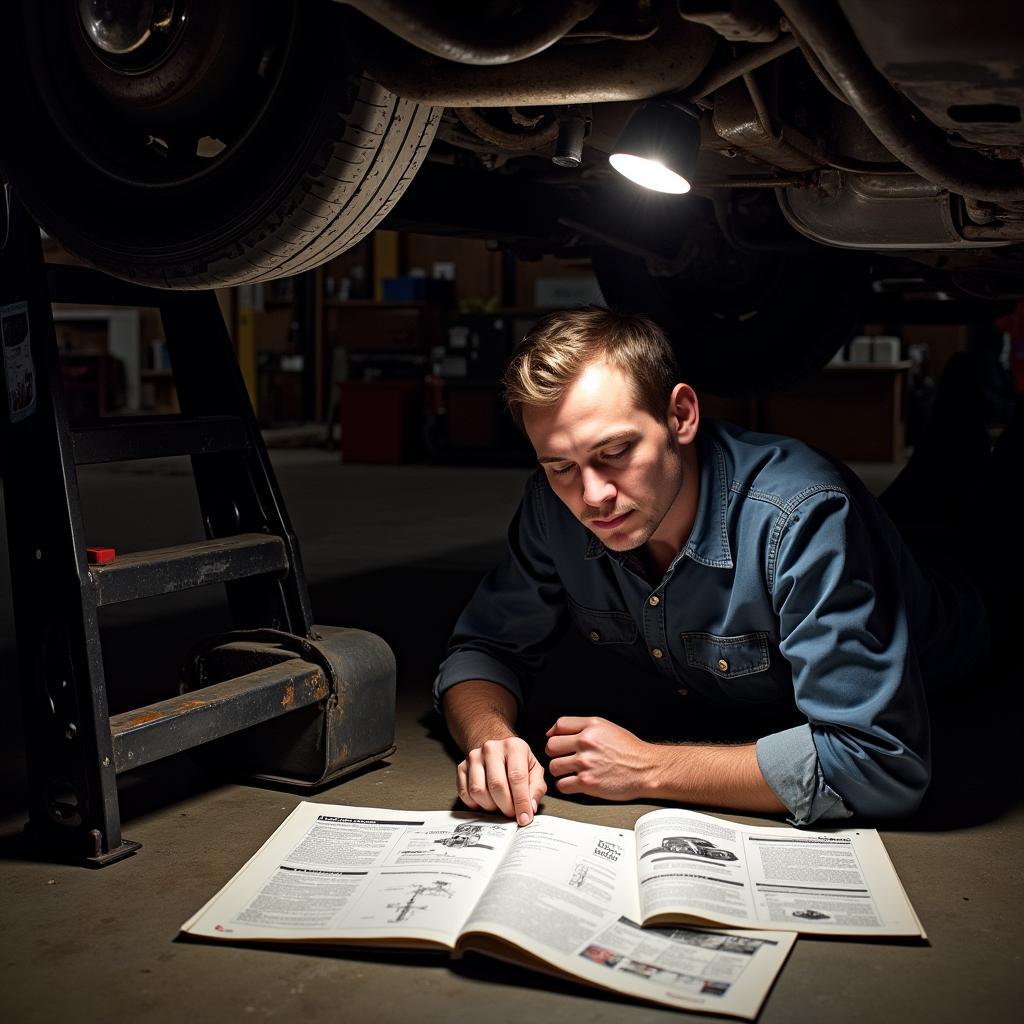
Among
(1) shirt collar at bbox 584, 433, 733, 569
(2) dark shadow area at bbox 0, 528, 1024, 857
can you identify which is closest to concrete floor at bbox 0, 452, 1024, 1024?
(2) dark shadow area at bbox 0, 528, 1024, 857

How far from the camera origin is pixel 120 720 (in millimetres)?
1381

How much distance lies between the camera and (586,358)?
1.41 metres

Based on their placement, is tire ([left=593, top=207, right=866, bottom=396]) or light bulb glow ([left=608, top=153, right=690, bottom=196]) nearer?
light bulb glow ([left=608, top=153, right=690, bottom=196])

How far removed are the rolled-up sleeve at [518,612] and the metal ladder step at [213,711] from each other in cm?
22

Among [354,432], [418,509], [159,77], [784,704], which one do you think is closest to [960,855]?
[784,704]

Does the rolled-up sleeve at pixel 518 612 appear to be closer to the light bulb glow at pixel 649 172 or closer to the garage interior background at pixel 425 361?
the light bulb glow at pixel 649 172

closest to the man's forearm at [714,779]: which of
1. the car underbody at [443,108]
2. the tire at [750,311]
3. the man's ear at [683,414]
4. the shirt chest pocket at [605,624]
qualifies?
the shirt chest pocket at [605,624]

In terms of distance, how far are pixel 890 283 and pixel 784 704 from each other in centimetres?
242

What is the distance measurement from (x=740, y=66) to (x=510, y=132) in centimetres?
41

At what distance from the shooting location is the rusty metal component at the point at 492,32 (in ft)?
3.58

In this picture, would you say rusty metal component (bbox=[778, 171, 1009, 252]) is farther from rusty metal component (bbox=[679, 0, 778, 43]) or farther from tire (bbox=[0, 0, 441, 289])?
tire (bbox=[0, 0, 441, 289])

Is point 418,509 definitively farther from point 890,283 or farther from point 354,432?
point 354,432

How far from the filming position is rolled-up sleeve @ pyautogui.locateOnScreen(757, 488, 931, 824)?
Answer: 4.35 ft

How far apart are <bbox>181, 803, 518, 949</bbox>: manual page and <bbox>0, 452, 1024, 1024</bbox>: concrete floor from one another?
0.03m
